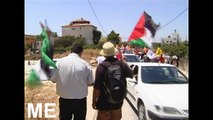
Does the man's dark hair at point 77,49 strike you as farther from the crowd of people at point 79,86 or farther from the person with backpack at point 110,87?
the person with backpack at point 110,87

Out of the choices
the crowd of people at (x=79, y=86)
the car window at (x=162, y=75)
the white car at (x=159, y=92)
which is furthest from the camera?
the car window at (x=162, y=75)

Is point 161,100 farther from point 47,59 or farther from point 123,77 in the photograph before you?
point 47,59

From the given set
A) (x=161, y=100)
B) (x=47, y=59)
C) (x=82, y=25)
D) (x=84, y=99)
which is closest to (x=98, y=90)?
(x=84, y=99)

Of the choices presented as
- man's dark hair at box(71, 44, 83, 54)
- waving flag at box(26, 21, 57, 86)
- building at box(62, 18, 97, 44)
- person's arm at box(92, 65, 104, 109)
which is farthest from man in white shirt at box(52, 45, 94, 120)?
building at box(62, 18, 97, 44)

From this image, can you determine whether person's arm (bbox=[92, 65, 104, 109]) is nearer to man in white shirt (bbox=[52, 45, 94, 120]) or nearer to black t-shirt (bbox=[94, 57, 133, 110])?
black t-shirt (bbox=[94, 57, 133, 110])

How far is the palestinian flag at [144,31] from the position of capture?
6.72m

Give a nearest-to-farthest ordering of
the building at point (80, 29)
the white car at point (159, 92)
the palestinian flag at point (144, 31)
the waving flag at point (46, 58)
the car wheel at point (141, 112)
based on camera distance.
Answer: the waving flag at point (46, 58) → the white car at point (159, 92) → the car wheel at point (141, 112) → the palestinian flag at point (144, 31) → the building at point (80, 29)

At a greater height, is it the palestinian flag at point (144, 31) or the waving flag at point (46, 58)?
the palestinian flag at point (144, 31)

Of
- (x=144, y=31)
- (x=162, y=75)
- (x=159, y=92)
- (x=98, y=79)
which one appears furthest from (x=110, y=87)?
(x=144, y=31)

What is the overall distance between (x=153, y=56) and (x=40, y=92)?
5403 mm

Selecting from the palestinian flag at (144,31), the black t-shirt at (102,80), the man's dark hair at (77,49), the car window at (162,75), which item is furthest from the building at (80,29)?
the black t-shirt at (102,80)

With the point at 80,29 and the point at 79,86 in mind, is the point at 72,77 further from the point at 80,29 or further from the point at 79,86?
the point at 80,29

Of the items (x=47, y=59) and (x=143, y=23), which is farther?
(x=143, y=23)
